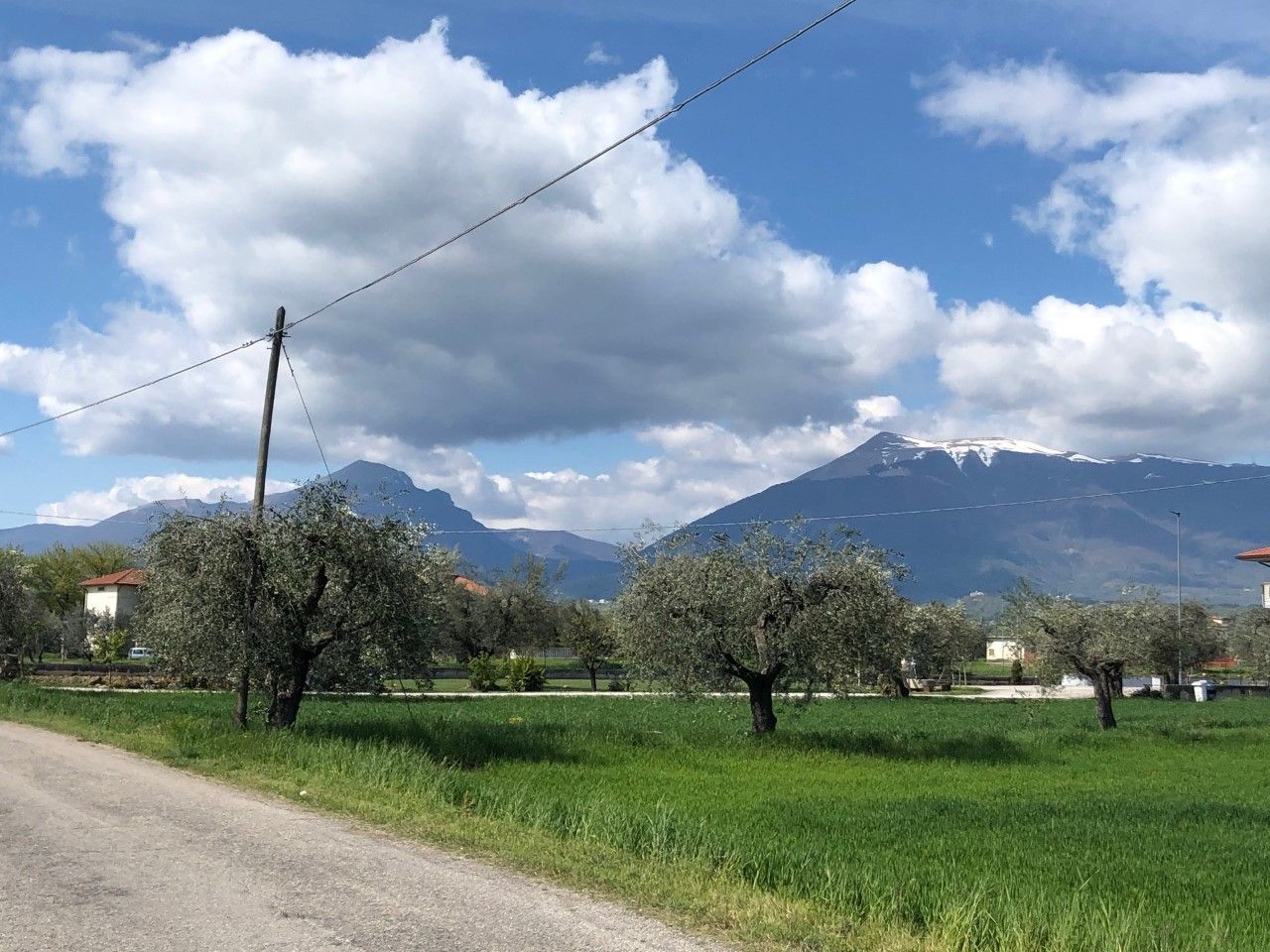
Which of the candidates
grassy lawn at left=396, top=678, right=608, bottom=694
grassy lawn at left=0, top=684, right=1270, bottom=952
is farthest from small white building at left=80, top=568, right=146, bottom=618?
grassy lawn at left=0, top=684, right=1270, bottom=952

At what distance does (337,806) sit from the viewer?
15250mm

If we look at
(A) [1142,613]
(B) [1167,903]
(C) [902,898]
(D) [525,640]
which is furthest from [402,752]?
(D) [525,640]

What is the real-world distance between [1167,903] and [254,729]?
18.7 metres

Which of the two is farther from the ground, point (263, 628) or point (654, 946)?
point (263, 628)

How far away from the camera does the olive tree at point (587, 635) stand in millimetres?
93812

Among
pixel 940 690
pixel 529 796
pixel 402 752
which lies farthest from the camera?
pixel 940 690

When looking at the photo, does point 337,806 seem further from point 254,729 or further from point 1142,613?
point 1142,613

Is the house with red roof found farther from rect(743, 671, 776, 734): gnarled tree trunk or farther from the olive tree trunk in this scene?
rect(743, 671, 776, 734): gnarled tree trunk

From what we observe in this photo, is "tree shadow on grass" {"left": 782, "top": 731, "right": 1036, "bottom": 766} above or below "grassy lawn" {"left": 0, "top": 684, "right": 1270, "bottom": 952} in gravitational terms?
below

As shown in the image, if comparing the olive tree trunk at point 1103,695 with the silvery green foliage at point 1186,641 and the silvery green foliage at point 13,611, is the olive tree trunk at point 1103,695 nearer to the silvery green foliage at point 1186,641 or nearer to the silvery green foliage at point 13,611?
the silvery green foliage at point 1186,641

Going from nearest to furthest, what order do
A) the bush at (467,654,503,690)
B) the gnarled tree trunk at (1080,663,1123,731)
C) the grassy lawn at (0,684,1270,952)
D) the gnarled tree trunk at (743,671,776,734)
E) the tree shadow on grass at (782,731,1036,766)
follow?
the grassy lawn at (0,684,1270,952)
the tree shadow on grass at (782,731,1036,766)
the gnarled tree trunk at (743,671,776,734)
the gnarled tree trunk at (1080,663,1123,731)
the bush at (467,654,503,690)

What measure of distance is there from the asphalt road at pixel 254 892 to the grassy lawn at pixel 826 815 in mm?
859

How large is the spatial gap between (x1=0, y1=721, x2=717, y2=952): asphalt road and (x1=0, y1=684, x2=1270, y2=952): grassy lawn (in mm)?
859

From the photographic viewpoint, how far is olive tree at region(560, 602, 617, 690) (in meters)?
93.8
